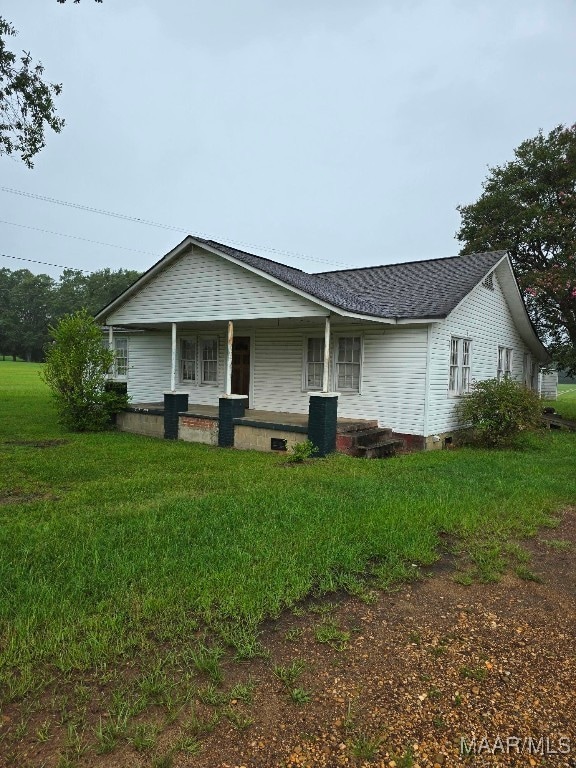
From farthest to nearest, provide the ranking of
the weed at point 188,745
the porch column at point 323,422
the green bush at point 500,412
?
Result: 1. the green bush at point 500,412
2. the porch column at point 323,422
3. the weed at point 188,745

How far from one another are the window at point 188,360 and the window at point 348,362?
226 inches

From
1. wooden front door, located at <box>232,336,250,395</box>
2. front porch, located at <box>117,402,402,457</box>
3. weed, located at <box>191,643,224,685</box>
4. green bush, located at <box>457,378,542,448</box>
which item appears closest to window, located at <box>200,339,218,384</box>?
wooden front door, located at <box>232,336,250,395</box>

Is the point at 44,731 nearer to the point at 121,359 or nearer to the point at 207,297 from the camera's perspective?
the point at 207,297

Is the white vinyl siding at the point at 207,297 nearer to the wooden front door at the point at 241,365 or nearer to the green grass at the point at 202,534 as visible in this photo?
the wooden front door at the point at 241,365

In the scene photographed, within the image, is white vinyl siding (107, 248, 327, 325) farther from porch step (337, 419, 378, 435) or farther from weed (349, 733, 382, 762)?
weed (349, 733, 382, 762)

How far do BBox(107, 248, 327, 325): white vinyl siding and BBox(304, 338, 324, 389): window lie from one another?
247cm

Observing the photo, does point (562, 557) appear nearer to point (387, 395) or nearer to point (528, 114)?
point (387, 395)

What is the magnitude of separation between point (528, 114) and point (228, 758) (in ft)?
99.3

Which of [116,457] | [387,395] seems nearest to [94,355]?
[116,457]

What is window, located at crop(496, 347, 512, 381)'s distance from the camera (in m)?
15.8

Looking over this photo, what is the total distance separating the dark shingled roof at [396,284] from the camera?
11055mm

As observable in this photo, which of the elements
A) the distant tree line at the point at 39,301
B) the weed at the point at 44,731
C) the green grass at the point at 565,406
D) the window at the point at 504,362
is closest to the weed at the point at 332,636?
the weed at the point at 44,731

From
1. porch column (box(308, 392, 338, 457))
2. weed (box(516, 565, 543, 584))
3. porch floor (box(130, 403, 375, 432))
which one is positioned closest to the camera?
weed (box(516, 565, 543, 584))

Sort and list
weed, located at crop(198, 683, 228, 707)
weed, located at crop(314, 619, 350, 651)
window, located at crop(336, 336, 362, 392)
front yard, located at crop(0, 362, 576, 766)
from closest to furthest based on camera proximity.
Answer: weed, located at crop(198, 683, 228, 707) → front yard, located at crop(0, 362, 576, 766) → weed, located at crop(314, 619, 350, 651) → window, located at crop(336, 336, 362, 392)
